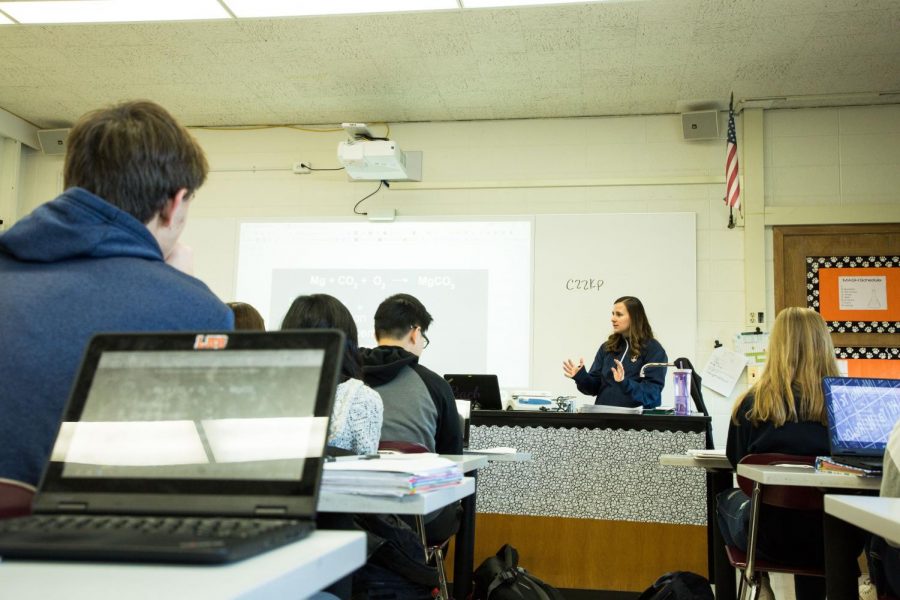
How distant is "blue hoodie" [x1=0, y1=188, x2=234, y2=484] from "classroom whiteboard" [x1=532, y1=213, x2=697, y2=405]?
14.5ft

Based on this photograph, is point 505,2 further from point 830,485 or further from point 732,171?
point 830,485

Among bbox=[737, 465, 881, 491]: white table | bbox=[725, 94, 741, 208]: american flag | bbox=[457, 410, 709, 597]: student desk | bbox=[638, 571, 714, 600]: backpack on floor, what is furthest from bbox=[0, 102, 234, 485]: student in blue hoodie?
bbox=[725, 94, 741, 208]: american flag

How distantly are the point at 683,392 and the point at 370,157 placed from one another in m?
2.60

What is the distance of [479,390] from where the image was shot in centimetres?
393

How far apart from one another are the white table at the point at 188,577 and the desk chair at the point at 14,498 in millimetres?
204

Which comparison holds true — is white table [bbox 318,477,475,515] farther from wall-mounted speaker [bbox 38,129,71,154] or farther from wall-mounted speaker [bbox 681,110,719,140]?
wall-mounted speaker [bbox 38,129,71,154]

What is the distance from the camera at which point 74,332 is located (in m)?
0.90

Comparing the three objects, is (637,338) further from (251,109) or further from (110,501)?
(110,501)

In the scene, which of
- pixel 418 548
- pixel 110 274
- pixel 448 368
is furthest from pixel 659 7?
pixel 110 274

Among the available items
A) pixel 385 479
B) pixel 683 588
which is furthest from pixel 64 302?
pixel 683 588

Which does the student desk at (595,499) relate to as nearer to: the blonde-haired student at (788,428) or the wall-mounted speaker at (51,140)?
the blonde-haired student at (788,428)

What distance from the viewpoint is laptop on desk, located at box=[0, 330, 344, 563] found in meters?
0.73

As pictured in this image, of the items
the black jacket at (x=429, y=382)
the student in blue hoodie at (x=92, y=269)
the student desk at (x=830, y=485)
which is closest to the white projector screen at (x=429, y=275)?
the black jacket at (x=429, y=382)

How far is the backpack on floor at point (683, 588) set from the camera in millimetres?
2625
